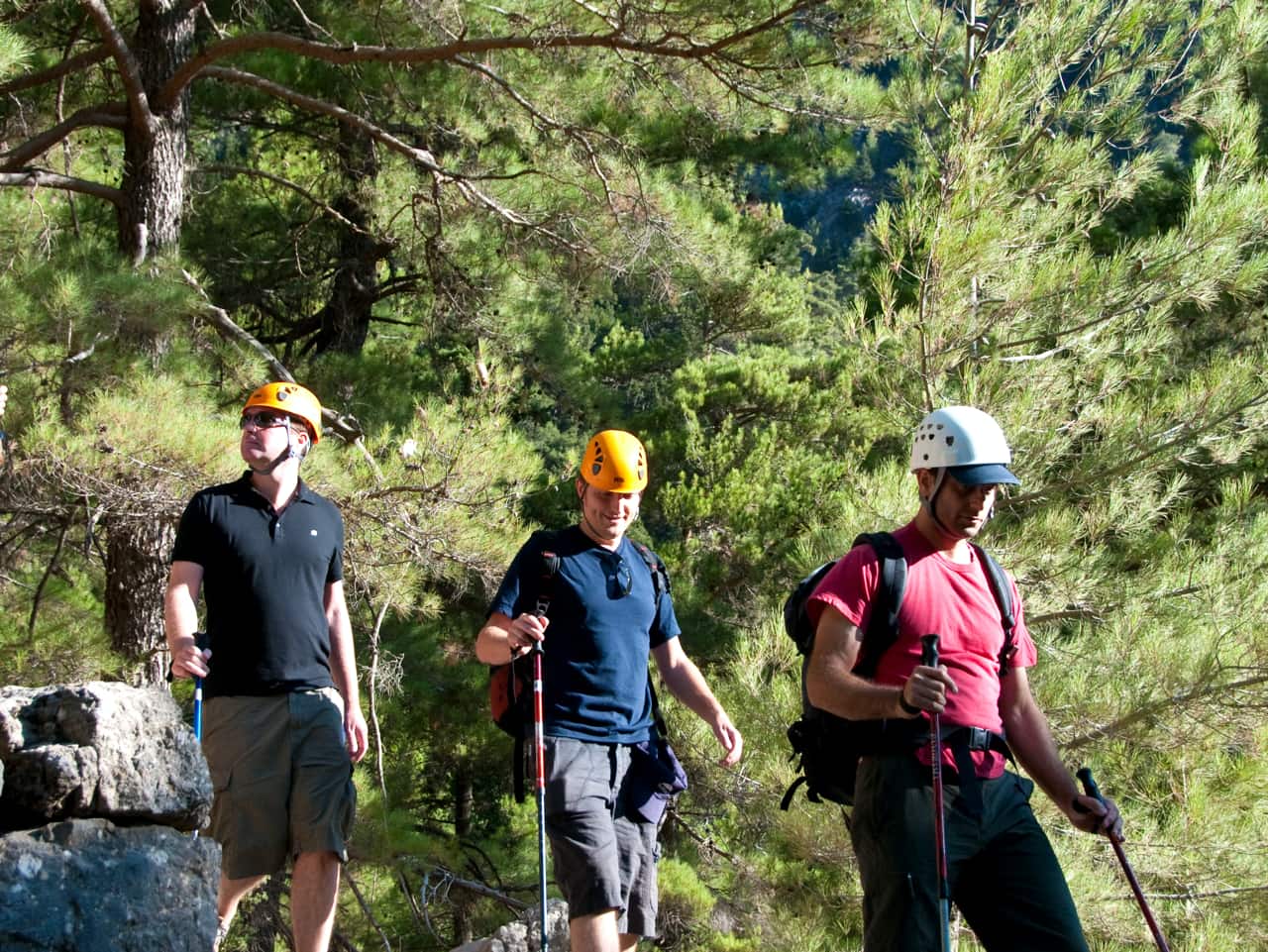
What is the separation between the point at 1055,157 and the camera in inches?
224

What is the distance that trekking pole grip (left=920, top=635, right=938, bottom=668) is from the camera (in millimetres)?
2846

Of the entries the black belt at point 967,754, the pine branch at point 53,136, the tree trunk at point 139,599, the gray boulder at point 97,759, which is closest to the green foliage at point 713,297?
the tree trunk at point 139,599

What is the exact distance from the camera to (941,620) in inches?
119

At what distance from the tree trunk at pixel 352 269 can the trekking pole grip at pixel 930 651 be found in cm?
781

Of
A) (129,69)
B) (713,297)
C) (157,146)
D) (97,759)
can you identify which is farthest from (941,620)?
(713,297)

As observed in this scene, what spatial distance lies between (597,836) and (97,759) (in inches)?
56.9

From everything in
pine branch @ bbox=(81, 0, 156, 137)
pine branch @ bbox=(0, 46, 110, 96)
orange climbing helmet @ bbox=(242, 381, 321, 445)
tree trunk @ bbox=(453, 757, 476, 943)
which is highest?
pine branch @ bbox=(0, 46, 110, 96)

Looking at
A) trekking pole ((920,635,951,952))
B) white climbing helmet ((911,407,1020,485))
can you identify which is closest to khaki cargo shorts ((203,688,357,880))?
trekking pole ((920,635,951,952))

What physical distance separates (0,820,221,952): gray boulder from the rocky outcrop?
2371 mm

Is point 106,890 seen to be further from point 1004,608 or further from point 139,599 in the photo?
point 139,599

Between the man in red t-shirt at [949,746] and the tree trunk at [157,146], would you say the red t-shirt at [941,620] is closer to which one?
the man in red t-shirt at [949,746]

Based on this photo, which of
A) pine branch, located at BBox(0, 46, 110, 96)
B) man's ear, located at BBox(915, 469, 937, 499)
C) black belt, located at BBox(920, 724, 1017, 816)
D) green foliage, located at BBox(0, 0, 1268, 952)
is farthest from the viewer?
pine branch, located at BBox(0, 46, 110, 96)

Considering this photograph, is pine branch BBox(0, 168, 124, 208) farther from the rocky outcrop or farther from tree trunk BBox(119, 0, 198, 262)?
the rocky outcrop

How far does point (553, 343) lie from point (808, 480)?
8.08 feet
